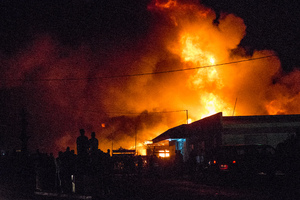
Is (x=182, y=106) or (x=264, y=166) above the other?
(x=182, y=106)

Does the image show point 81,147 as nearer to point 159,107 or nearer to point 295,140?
point 295,140

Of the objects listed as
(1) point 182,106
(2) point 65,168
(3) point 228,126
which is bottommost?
(2) point 65,168

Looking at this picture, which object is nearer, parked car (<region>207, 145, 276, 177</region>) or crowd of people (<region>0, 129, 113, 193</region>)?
crowd of people (<region>0, 129, 113, 193</region>)

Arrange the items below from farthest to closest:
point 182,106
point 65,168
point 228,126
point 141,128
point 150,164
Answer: point 141,128 < point 182,106 < point 228,126 < point 150,164 < point 65,168

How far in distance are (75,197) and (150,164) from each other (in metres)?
11.9

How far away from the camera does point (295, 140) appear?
1642 centimetres

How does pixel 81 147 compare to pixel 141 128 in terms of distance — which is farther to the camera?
pixel 141 128

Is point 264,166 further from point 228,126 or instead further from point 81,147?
point 228,126

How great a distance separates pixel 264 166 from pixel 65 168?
26.5 feet

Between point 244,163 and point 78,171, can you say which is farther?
point 244,163

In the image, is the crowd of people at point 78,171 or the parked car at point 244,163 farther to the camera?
the parked car at point 244,163

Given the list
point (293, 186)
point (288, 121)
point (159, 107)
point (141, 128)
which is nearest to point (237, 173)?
point (293, 186)

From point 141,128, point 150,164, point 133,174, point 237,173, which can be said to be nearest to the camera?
point 237,173

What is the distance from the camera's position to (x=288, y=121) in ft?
78.5
